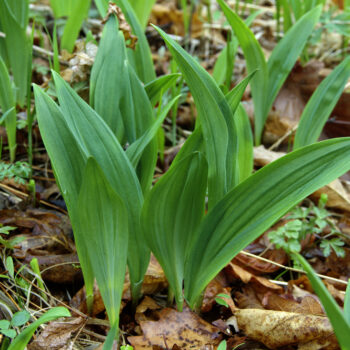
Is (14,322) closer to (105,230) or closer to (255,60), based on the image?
(105,230)

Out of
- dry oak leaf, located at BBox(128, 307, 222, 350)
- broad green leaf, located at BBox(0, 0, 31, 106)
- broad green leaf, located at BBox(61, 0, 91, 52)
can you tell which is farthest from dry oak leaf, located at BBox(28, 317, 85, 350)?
broad green leaf, located at BBox(61, 0, 91, 52)

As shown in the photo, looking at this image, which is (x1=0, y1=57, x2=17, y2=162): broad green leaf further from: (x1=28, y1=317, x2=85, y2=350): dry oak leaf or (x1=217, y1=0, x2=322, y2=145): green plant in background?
(x1=217, y1=0, x2=322, y2=145): green plant in background

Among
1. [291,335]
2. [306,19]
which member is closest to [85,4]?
[306,19]

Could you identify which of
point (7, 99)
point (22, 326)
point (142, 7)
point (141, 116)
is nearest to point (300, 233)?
point (141, 116)

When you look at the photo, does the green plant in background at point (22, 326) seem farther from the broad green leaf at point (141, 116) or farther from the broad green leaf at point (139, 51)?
the broad green leaf at point (139, 51)

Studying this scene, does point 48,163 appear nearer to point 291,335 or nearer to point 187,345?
point 187,345

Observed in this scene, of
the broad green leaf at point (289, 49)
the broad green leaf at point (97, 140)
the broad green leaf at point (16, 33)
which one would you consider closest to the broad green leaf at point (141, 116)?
the broad green leaf at point (97, 140)
